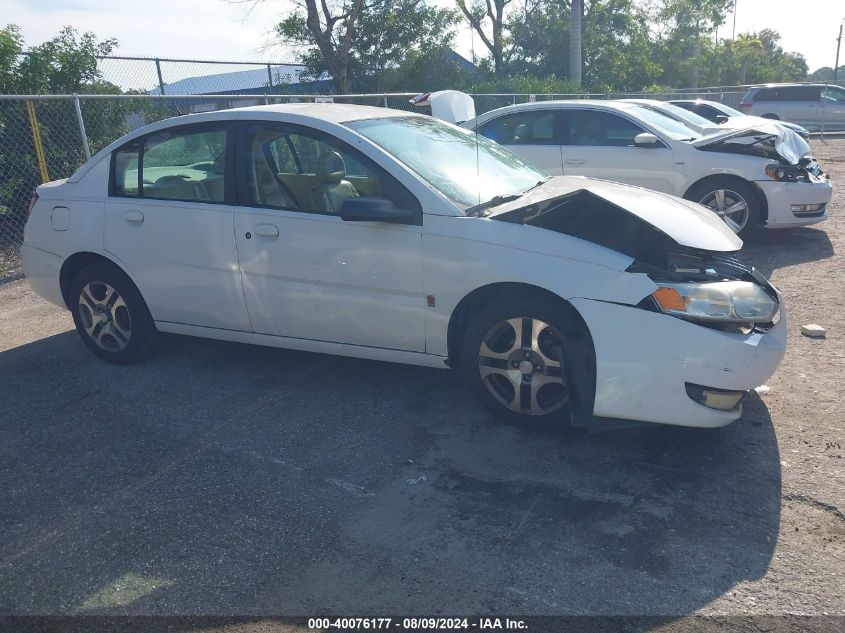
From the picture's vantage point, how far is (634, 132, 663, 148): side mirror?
28.4ft

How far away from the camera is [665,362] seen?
142 inches

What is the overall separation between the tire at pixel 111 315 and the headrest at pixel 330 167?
1.58m

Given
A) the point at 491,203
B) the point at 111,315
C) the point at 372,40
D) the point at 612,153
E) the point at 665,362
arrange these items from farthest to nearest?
the point at 372,40 → the point at 612,153 → the point at 111,315 → the point at 491,203 → the point at 665,362

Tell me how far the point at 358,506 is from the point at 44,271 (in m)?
3.37

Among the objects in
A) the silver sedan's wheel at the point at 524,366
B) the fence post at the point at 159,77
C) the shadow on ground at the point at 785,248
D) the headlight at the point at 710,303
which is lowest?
the shadow on ground at the point at 785,248

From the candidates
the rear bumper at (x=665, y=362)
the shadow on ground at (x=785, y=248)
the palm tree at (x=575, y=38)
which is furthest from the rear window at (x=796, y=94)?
the rear bumper at (x=665, y=362)

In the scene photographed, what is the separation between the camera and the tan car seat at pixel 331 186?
455 centimetres

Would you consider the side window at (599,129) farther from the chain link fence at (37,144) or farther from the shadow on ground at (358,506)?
the shadow on ground at (358,506)

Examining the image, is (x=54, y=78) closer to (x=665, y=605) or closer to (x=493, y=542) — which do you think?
(x=493, y=542)

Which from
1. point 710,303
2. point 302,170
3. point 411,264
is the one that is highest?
point 302,170

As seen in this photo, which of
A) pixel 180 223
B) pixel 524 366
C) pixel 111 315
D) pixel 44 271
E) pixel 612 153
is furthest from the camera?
pixel 612 153

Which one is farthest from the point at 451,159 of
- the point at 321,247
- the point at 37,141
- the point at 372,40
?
the point at 372,40

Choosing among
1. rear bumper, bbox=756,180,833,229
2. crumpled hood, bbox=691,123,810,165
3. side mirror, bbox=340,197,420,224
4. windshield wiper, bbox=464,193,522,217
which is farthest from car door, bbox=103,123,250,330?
rear bumper, bbox=756,180,833,229

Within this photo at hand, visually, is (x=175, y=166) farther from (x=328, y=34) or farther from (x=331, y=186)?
(x=328, y=34)
